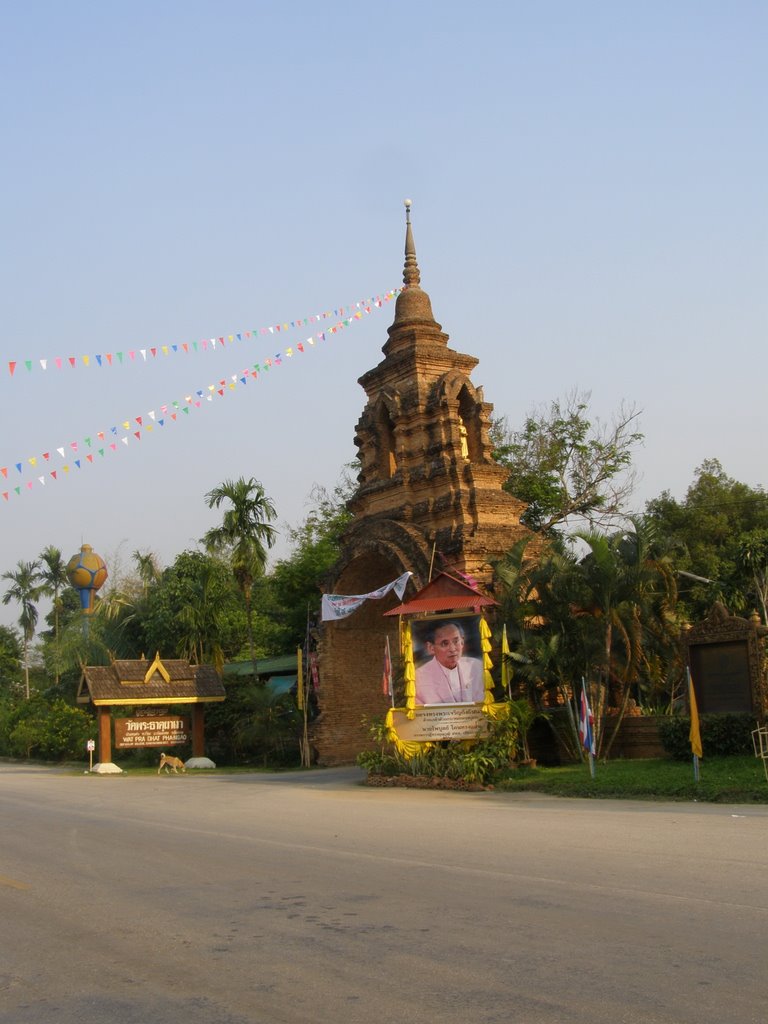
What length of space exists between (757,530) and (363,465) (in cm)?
2183

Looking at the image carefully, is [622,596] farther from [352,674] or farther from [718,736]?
[352,674]

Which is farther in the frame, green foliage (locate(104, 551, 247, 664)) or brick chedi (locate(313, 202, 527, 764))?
green foliage (locate(104, 551, 247, 664))

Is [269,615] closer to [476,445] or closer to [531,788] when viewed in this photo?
[476,445]

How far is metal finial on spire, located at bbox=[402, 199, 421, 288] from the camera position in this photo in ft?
99.2

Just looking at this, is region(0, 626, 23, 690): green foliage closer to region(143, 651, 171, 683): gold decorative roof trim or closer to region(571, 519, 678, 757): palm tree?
region(143, 651, 171, 683): gold decorative roof trim

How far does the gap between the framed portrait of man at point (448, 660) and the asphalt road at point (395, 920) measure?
6.23 m

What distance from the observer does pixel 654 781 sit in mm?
17000

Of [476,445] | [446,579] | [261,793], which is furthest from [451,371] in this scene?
[261,793]

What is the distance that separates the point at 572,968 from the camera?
241 inches

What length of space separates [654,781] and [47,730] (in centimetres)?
2888

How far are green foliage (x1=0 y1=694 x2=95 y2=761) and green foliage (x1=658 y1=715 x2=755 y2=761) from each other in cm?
2410

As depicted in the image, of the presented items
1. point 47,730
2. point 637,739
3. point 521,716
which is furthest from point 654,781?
point 47,730

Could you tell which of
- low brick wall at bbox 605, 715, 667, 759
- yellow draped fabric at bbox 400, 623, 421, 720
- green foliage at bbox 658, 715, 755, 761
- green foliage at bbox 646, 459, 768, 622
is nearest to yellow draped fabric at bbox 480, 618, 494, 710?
yellow draped fabric at bbox 400, 623, 421, 720

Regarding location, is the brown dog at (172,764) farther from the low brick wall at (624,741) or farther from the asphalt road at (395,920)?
the asphalt road at (395,920)
